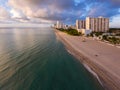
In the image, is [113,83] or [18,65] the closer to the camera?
[113,83]

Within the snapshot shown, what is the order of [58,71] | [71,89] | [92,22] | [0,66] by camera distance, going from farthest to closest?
1. [92,22]
2. [0,66]
3. [58,71]
4. [71,89]

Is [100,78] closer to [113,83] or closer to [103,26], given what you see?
[113,83]

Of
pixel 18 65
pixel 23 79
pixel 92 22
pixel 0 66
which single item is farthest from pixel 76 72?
pixel 92 22

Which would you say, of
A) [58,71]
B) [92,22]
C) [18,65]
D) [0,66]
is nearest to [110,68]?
[58,71]

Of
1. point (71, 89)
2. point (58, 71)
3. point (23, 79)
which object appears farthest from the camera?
point (58, 71)

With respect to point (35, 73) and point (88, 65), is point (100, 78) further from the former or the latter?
point (35, 73)

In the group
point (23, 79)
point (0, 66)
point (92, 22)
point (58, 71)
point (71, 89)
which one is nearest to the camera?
point (71, 89)
